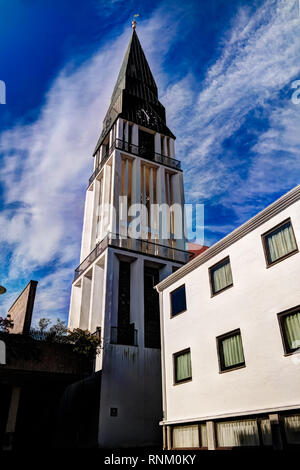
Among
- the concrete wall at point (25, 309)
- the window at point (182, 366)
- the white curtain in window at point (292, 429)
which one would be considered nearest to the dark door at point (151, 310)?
the window at point (182, 366)

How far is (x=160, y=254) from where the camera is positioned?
2316cm

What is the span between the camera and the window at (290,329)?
10508 millimetres

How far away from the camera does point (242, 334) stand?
12.2 metres

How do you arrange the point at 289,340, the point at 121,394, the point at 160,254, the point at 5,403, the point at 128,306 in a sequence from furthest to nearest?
the point at 160,254 → the point at 128,306 → the point at 5,403 → the point at 121,394 → the point at 289,340

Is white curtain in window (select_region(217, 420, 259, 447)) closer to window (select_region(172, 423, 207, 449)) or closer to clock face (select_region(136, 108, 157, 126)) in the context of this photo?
window (select_region(172, 423, 207, 449))

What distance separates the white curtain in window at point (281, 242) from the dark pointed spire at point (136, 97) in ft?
64.5

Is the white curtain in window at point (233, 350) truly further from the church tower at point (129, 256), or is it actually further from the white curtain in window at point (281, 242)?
the church tower at point (129, 256)

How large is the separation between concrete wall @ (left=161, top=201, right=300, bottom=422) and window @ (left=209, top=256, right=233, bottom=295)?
0.24 meters

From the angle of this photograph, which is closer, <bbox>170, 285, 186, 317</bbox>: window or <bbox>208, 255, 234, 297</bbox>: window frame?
<bbox>208, 255, 234, 297</bbox>: window frame

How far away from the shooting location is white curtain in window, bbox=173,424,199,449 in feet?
42.2

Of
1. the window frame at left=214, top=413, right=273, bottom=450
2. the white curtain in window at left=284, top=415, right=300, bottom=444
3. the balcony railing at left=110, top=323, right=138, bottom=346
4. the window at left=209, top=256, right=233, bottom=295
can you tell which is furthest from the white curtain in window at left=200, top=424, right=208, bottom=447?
the balcony railing at left=110, top=323, right=138, bottom=346
